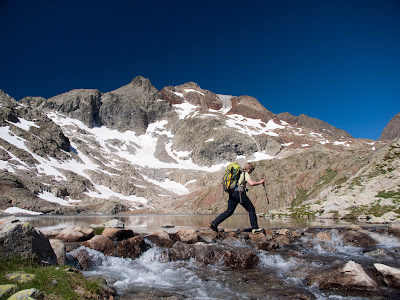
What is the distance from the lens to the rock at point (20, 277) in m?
5.63

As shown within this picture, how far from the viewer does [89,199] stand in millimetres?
134750

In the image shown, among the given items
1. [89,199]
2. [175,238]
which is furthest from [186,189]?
[175,238]

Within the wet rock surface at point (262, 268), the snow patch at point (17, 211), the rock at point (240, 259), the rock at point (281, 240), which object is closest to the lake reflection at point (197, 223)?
the rock at point (281, 240)

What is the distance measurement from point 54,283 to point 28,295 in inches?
49.7

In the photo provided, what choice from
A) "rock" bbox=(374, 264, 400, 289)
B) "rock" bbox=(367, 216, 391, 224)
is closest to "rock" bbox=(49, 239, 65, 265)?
"rock" bbox=(374, 264, 400, 289)

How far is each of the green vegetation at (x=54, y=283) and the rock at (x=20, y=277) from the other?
3.4 inches

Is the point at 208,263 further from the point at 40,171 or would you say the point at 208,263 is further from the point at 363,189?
the point at 40,171

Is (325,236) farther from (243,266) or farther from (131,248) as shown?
(131,248)

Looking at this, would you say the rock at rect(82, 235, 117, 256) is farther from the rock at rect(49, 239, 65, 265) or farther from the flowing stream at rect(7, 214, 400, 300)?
the rock at rect(49, 239, 65, 265)

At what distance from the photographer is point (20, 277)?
5.75 metres

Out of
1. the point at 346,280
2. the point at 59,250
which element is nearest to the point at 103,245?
the point at 59,250

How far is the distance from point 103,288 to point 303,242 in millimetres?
12834

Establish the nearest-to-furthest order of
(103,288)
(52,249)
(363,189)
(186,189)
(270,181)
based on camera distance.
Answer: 1. (103,288)
2. (52,249)
3. (363,189)
4. (270,181)
5. (186,189)

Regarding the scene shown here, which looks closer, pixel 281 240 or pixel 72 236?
pixel 72 236
